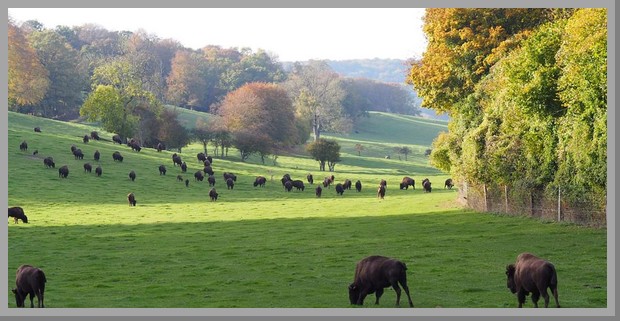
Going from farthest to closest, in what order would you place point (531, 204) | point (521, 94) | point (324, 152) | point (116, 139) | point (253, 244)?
point (324, 152) → point (116, 139) → point (531, 204) → point (521, 94) → point (253, 244)

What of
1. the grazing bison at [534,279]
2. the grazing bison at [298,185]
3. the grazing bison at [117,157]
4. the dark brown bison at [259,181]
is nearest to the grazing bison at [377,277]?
the grazing bison at [534,279]

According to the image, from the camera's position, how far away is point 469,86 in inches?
1848

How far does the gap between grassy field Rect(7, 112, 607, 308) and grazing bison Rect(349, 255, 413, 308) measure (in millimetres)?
360

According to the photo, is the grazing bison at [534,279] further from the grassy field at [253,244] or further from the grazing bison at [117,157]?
the grazing bison at [117,157]

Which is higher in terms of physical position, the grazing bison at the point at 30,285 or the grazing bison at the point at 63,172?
the grazing bison at the point at 63,172

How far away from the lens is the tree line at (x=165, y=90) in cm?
9744

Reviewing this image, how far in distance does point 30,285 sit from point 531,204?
24.1 metres

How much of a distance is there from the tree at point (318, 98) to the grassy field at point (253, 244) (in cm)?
6565

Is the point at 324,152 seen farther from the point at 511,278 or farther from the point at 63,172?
the point at 511,278

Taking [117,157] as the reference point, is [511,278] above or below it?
below

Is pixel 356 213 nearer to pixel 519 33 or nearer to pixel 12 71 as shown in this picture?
pixel 519 33

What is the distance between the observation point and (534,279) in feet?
58.9

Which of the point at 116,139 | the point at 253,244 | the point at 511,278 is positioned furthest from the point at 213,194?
the point at 511,278

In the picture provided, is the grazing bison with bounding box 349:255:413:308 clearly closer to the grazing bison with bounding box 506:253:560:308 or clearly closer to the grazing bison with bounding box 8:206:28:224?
the grazing bison with bounding box 506:253:560:308
